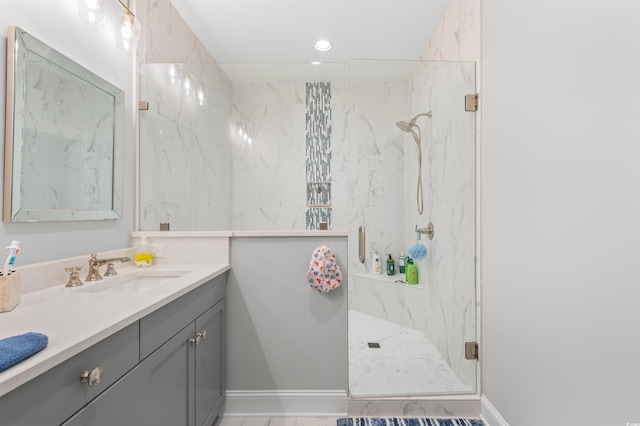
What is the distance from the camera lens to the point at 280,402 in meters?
1.87

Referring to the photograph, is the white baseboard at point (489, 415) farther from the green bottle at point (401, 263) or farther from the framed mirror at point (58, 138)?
the framed mirror at point (58, 138)

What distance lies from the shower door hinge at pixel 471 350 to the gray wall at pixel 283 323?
74cm

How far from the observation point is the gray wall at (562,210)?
96 centimetres

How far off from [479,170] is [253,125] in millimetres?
1389

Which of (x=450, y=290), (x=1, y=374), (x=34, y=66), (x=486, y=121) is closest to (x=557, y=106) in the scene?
(x=486, y=121)

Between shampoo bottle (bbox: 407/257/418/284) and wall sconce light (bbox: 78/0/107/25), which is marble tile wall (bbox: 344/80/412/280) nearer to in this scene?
shampoo bottle (bbox: 407/257/418/284)

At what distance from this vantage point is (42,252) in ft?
4.26

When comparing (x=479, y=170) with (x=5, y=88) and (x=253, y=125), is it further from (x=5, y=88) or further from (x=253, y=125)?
(x=5, y=88)

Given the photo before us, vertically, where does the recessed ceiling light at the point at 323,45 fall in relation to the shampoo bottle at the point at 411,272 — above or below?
above

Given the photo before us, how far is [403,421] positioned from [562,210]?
4.52 ft

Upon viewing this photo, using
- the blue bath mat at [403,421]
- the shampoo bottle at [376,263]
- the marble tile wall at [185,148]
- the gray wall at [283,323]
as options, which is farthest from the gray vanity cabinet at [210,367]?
the shampoo bottle at [376,263]

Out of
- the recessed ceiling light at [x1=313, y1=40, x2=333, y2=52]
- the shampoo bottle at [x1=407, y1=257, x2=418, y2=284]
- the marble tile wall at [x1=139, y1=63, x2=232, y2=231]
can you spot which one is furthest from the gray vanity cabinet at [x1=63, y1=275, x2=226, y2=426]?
the recessed ceiling light at [x1=313, y1=40, x2=333, y2=52]

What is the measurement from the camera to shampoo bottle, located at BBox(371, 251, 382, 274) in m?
2.08

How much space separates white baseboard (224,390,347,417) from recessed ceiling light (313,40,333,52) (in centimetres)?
261
